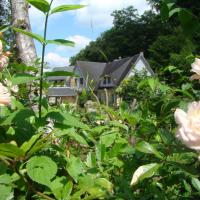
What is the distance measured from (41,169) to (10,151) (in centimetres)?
10

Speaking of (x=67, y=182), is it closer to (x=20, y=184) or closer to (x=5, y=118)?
(x=20, y=184)

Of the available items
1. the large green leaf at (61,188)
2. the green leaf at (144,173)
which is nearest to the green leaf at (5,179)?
the large green leaf at (61,188)

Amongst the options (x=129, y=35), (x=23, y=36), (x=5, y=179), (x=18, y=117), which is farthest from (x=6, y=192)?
(x=129, y=35)

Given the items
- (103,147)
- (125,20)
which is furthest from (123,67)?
(103,147)

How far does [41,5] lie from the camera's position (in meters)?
1.29

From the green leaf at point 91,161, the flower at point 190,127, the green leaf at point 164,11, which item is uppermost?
the green leaf at point 164,11

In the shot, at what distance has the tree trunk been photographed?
3.40 meters

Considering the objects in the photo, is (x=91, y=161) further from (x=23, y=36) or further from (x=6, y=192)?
(x=23, y=36)

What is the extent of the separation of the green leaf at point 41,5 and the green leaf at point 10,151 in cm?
40

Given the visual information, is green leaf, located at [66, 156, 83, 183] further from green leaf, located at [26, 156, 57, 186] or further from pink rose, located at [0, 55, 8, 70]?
pink rose, located at [0, 55, 8, 70]

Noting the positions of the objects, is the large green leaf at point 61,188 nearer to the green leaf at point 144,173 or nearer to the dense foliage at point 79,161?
the dense foliage at point 79,161

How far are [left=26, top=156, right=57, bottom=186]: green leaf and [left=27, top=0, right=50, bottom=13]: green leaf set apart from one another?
1.39ft

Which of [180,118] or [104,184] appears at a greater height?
[180,118]

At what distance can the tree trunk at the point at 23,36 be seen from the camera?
3402 mm
